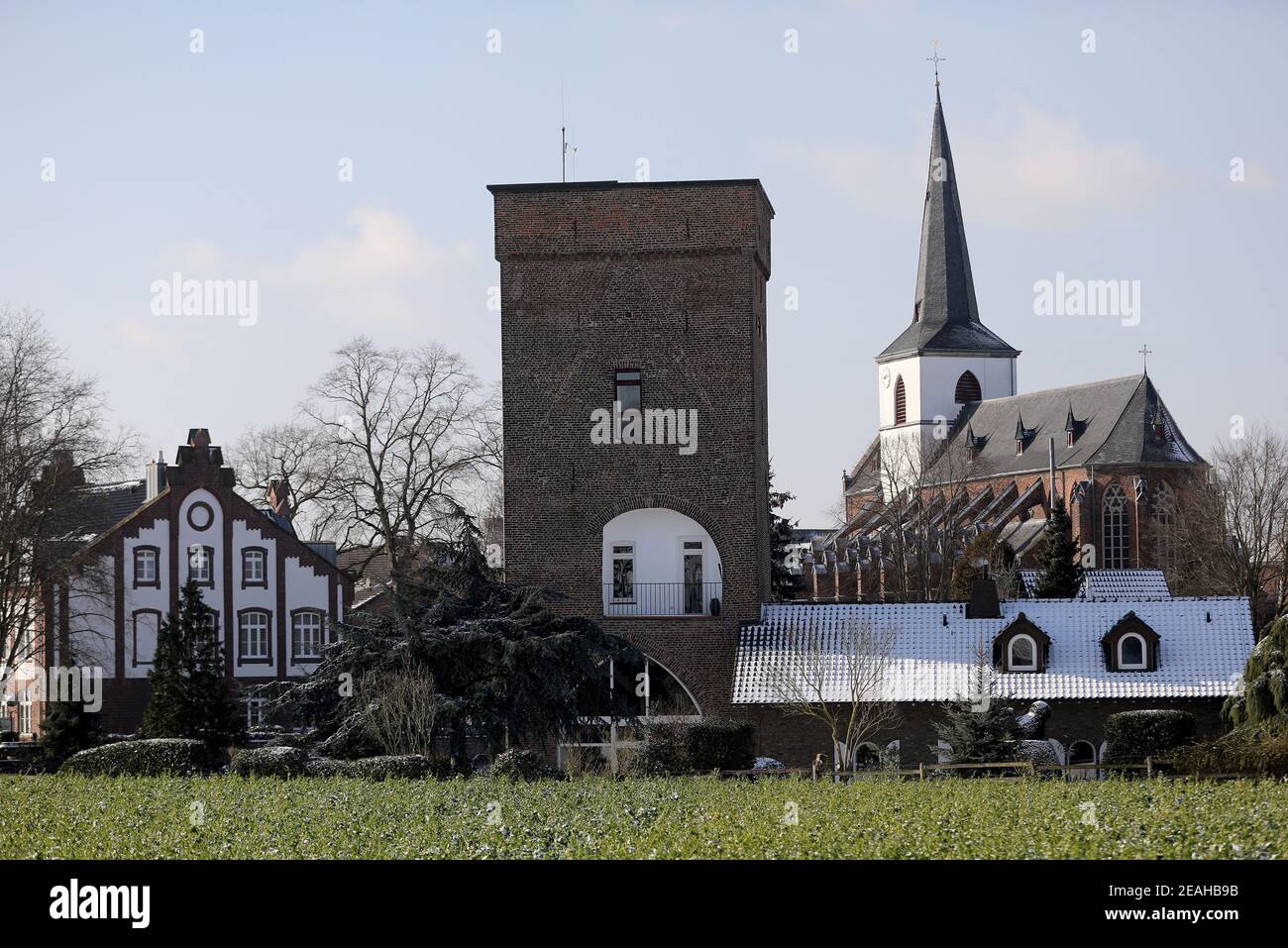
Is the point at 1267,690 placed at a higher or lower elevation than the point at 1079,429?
lower

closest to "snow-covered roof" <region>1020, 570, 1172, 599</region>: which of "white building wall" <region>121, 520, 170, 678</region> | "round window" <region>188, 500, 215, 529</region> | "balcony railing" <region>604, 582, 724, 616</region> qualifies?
"balcony railing" <region>604, 582, 724, 616</region>

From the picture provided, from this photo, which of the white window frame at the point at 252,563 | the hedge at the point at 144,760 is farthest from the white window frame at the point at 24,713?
the hedge at the point at 144,760

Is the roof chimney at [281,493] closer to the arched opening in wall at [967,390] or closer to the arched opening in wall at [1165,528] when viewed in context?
the arched opening in wall at [1165,528]

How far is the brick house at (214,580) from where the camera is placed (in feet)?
168

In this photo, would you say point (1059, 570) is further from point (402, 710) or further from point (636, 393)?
point (402, 710)

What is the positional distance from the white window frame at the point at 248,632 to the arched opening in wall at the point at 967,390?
63.4m

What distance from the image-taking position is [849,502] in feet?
366

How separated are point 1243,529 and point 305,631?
34516 mm

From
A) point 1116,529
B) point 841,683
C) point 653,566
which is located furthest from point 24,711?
point 1116,529

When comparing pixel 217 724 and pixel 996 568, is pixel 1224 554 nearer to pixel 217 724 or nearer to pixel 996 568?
pixel 996 568

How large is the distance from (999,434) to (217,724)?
69643 mm

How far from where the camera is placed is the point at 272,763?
93.3ft

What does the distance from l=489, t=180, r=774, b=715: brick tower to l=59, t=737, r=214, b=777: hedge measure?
32.2ft

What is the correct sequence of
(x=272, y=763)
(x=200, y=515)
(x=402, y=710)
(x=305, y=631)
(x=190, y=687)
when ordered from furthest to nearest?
(x=305, y=631), (x=200, y=515), (x=190, y=687), (x=402, y=710), (x=272, y=763)
